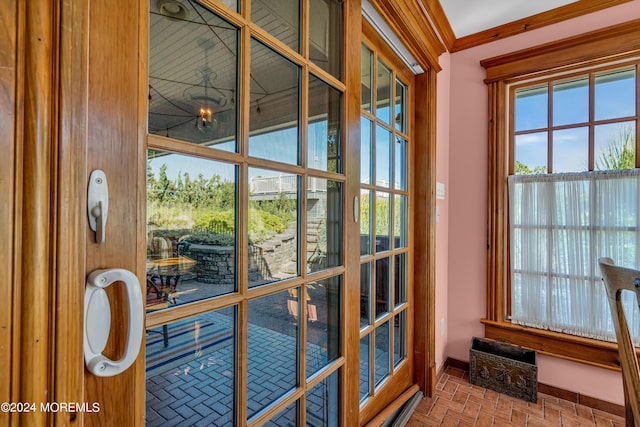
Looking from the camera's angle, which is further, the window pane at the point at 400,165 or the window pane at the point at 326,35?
the window pane at the point at 400,165

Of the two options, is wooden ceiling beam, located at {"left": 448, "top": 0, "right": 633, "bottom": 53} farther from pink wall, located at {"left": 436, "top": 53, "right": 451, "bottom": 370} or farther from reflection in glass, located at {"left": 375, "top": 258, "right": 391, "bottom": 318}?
reflection in glass, located at {"left": 375, "top": 258, "right": 391, "bottom": 318}

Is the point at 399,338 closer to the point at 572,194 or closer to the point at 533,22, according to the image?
the point at 572,194

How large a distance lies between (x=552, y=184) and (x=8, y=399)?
8.62 ft

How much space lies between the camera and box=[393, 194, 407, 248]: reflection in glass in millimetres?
1791

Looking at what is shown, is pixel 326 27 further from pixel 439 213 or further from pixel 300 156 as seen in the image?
pixel 439 213

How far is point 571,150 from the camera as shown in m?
1.98

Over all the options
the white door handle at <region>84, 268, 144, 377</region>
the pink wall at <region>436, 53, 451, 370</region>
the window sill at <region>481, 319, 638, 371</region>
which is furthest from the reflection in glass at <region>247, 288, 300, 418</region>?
the window sill at <region>481, 319, 638, 371</region>

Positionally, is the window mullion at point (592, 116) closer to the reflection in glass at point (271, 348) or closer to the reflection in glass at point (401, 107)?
the reflection in glass at point (401, 107)

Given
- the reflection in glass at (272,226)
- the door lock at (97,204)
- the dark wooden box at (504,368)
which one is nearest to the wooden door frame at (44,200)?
the door lock at (97,204)

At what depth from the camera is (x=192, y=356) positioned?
67 cm

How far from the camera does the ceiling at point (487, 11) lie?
1892 mm

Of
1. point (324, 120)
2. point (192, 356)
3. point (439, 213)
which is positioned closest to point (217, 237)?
point (192, 356)

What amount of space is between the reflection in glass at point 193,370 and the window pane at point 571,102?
2.49 metres

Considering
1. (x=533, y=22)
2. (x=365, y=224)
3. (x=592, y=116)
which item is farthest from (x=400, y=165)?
(x=533, y=22)
